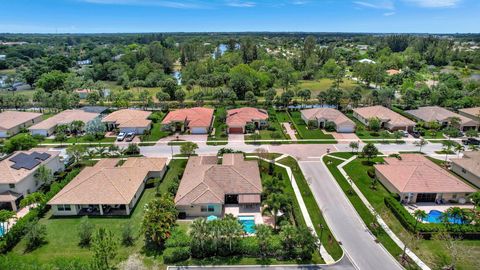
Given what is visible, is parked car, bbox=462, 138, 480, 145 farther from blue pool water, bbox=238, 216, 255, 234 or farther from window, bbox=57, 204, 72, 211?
window, bbox=57, 204, 72, 211

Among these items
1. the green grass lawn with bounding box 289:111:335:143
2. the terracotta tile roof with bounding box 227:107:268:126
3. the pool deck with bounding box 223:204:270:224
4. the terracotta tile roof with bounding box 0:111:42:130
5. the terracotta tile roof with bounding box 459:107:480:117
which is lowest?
the pool deck with bounding box 223:204:270:224

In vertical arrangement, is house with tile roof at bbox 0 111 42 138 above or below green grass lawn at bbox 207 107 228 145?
above

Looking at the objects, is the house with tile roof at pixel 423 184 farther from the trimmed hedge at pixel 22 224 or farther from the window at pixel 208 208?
the trimmed hedge at pixel 22 224

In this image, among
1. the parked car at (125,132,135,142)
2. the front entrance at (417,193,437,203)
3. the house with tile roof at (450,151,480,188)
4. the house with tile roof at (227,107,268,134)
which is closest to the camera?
the front entrance at (417,193,437,203)

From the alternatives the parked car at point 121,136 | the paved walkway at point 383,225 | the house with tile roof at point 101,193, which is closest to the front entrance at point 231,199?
the house with tile roof at point 101,193

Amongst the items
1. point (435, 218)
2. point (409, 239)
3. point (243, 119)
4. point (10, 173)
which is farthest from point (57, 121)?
point (435, 218)

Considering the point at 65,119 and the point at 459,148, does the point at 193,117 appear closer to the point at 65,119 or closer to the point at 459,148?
the point at 65,119

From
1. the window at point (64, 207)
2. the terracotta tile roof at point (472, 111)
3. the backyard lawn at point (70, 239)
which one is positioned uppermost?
the terracotta tile roof at point (472, 111)

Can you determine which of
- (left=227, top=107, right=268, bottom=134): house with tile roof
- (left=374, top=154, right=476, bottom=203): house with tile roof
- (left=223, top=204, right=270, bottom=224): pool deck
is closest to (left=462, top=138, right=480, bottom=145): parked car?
(left=374, top=154, right=476, bottom=203): house with tile roof

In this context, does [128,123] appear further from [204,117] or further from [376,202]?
[376,202]
